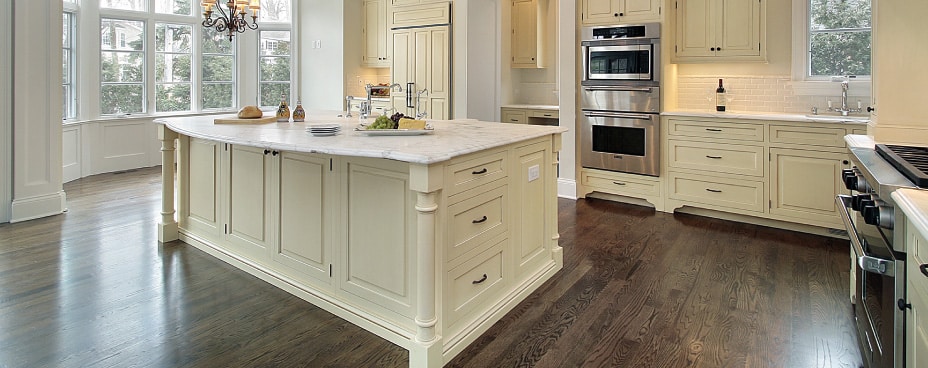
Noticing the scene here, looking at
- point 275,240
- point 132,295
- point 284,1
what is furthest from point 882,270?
point 284,1

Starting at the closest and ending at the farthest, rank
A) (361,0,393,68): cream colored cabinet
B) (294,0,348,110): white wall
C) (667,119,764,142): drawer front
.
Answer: (667,119,764,142): drawer front → (361,0,393,68): cream colored cabinet → (294,0,348,110): white wall

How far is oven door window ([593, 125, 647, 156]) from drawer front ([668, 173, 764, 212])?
405mm

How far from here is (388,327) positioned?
8.61 ft

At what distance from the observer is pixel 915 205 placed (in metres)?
1.46

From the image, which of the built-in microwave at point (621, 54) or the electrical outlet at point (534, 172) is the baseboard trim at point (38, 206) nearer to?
the electrical outlet at point (534, 172)

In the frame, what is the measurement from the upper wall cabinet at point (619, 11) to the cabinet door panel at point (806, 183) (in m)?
1.58

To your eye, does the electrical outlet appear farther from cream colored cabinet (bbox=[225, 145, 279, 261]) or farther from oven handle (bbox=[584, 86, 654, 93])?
oven handle (bbox=[584, 86, 654, 93])

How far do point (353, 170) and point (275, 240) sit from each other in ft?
2.88

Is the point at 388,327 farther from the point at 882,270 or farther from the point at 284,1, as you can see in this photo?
the point at 284,1

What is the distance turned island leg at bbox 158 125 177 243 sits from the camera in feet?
13.3

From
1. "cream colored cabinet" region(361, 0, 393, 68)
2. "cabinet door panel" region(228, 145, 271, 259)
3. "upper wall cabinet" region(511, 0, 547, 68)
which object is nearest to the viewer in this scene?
"cabinet door panel" region(228, 145, 271, 259)


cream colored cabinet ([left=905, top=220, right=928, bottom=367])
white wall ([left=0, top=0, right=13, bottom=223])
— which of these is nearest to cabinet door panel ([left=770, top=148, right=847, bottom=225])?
cream colored cabinet ([left=905, top=220, right=928, bottom=367])

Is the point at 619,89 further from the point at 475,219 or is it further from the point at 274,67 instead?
the point at 274,67

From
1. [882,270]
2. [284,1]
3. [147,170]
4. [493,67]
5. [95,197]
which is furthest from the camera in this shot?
[284,1]
